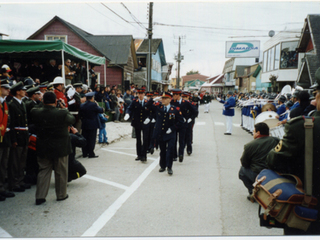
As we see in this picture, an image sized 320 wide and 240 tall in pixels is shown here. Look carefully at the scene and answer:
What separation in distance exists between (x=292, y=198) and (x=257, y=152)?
2.34 meters

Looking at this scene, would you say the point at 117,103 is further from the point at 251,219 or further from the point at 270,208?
the point at 270,208

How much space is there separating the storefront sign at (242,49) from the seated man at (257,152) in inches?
1081

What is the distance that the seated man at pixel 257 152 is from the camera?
4599 millimetres

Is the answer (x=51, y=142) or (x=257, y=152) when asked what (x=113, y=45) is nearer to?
(x=51, y=142)

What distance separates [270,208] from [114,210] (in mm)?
2703

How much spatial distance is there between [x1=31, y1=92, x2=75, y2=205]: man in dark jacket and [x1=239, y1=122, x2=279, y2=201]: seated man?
310cm

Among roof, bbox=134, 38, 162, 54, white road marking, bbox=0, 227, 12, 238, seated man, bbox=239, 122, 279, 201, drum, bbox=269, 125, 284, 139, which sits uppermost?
roof, bbox=134, 38, 162, 54

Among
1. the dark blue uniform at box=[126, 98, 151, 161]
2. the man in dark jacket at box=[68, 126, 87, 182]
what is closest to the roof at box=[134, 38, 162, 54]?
the dark blue uniform at box=[126, 98, 151, 161]

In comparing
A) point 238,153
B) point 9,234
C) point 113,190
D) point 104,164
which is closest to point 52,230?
point 9,234

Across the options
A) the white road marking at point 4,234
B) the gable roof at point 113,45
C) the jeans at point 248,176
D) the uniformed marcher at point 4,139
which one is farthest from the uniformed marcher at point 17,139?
the gable roof at point 113,45

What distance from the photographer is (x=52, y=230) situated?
12.5 feet

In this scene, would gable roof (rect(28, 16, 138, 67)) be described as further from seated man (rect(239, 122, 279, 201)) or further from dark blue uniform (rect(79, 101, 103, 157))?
seated man (rect(239, 122, 279, 201))

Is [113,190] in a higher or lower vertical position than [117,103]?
lower

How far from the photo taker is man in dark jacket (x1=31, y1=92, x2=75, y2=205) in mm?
4711
